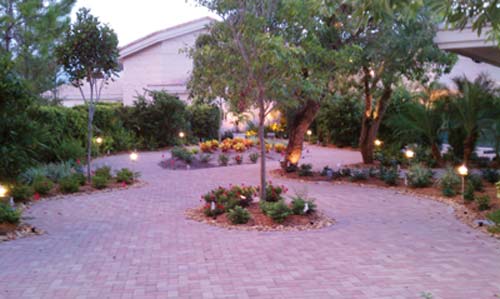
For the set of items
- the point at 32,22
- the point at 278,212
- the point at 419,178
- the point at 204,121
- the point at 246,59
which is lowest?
the point at 278,212

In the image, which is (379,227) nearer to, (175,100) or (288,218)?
(288,218)

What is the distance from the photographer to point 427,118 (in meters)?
14.4

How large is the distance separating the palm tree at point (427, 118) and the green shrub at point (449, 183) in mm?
3273

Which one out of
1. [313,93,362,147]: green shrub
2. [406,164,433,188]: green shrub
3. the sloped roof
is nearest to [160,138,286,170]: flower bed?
[313,93,362,147]: green shrub

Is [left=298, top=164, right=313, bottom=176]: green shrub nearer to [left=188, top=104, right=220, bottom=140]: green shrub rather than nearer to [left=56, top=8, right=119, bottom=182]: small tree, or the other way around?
[left=56, top=8, right=119, bottom=182]: small tree

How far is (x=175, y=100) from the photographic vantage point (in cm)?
2091

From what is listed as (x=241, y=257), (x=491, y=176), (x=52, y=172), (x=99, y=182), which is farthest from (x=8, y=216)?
(x=491, y=176)

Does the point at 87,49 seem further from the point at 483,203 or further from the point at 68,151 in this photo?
the point at 483,203

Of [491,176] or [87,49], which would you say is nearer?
[87,49]

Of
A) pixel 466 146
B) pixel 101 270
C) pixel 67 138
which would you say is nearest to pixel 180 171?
pixel 67 138

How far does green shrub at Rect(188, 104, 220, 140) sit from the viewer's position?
23828mm

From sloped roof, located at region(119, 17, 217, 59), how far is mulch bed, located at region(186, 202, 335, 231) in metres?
21.1

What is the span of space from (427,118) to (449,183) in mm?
3929

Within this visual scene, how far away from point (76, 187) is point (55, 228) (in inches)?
131
